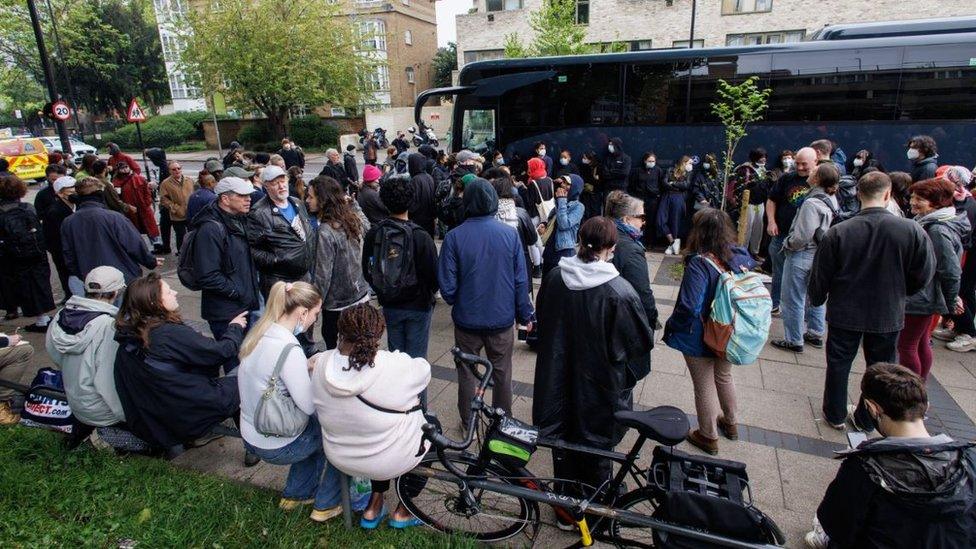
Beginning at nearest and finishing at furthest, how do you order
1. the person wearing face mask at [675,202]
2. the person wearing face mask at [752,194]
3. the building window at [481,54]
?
the person wearing face mask at [752,194]
the person wearing face mask at [675,202]
the building window at [481,54]

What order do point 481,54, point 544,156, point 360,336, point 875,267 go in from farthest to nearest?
point 481,54 → point 544,156 → point 875,267 → point 360,336

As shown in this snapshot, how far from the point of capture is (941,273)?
4.15 metres

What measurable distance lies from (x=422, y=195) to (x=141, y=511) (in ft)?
15.5

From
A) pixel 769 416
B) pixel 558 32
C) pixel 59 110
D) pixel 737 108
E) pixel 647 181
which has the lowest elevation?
pixel 769 416

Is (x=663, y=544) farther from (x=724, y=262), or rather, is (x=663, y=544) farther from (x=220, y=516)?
(x=220, y=516)

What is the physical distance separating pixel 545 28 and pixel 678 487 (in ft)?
84.2

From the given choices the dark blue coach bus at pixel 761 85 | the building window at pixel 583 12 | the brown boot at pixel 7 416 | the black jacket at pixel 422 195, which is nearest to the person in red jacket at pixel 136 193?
the black jacket at pixel 422 195

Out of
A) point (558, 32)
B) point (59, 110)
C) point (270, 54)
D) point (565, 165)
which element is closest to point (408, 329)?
point (565, 165)

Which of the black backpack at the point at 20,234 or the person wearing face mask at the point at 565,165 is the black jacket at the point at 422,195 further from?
the black backpack at the point at 20,234

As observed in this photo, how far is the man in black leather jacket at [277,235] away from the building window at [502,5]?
30359mm

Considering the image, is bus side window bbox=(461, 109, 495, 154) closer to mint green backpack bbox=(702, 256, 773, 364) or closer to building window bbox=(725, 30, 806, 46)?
mint green backpack bbox=(702, 256, 773, 364)

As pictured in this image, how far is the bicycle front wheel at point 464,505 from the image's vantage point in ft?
9.99

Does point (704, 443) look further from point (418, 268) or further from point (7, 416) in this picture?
point (7, 416)

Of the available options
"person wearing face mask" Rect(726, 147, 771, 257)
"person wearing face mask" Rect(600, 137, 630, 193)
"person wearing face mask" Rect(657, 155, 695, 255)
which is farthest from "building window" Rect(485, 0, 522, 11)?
"person wearing face mask" Rect(726, 147, 771, 257)
